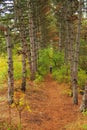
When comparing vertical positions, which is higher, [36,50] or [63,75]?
[36,50]

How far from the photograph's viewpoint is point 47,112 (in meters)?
12.6

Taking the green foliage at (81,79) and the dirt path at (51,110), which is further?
the green foliage at (81,79)

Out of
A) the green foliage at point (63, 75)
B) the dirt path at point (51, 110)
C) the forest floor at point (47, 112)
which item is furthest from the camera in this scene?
the green foliage at point (63, 75)

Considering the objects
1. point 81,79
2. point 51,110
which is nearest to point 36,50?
point 81,79

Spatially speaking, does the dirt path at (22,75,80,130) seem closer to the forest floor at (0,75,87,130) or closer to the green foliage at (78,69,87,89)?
the forest floor at (0,75,87,130)

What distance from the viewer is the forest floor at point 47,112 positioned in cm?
1074

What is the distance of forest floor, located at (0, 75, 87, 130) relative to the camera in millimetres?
10742

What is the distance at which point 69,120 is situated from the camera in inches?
458

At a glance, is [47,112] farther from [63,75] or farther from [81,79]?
[63,75]

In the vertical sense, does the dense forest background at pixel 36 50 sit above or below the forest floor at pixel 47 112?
above

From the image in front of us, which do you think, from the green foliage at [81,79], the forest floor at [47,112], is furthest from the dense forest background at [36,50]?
the forest floor at [47,112]

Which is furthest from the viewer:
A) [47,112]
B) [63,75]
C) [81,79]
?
[63,75]

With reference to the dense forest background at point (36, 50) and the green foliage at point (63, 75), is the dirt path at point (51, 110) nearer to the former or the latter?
the dense forest background at point (36, 50)

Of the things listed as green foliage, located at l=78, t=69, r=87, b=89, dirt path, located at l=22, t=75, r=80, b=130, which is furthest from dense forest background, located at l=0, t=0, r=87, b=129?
dirt path, located at l=22, t=75, r=80, b=130
